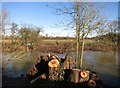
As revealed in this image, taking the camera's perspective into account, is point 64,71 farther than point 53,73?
Yes

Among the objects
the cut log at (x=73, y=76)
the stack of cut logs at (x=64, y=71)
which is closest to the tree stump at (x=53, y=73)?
the stack of cut logs at (x=64, y=71)

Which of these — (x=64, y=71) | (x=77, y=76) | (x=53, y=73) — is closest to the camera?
(x=77, y=76)

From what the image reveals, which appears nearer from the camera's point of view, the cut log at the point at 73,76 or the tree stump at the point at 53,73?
the cut log at the point at 73,76

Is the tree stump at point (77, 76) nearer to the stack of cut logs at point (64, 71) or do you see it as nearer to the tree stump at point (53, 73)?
→ the stack of cut logs at point (64, 71)

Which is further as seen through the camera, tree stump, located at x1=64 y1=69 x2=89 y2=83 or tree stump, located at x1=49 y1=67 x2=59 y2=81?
tree stump, located at x1=49 y1=67 x2=59 y2=81

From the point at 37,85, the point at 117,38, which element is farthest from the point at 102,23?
the point at 117,38

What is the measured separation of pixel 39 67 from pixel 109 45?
778 inches

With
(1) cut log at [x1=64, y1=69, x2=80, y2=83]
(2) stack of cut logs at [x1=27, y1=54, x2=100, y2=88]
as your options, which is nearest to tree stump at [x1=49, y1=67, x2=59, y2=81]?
(2) stack of cut logs at [x1=27, y1=54, x2=100, y2=88]

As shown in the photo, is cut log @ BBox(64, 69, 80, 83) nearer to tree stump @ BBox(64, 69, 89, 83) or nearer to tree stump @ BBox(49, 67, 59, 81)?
tree stump @ BBox(64, 69, 89, 83)

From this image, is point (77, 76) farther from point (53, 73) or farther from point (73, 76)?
point (53, 73)

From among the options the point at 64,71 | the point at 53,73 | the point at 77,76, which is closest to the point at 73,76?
the point at 77,76

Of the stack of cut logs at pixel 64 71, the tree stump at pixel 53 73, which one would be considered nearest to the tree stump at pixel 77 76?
the stack of cut logs at pixel 64 71

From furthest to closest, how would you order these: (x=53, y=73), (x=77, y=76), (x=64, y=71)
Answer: (x=64, y=71) → (x=53, y=73) → (x=77, y=76)

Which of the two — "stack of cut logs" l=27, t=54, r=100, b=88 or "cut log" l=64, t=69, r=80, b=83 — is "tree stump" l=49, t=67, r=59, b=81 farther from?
"cut log" l=64, t=69, r=80, b=83
